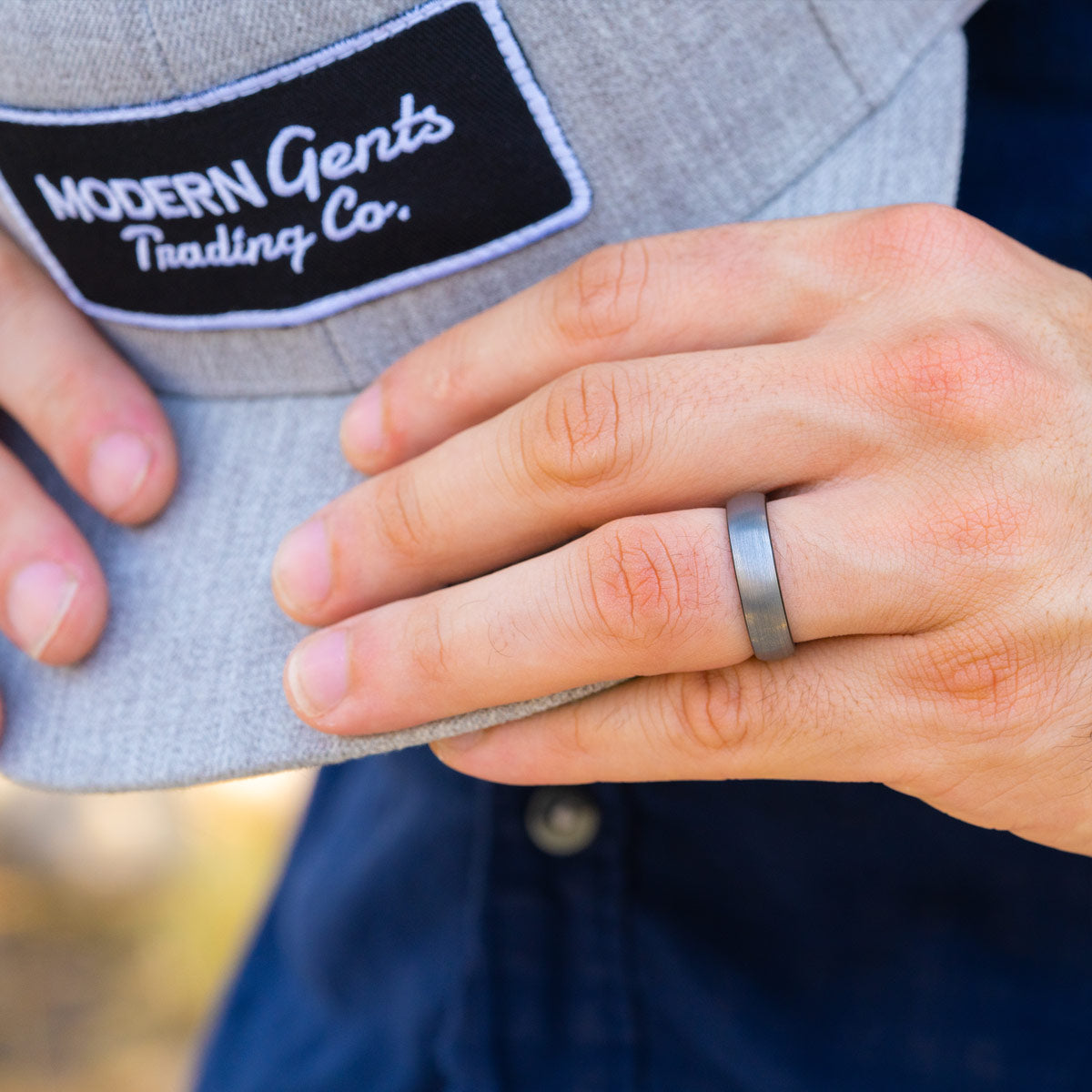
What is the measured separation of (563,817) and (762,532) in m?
0.45

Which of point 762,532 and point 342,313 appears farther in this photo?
point 342,313

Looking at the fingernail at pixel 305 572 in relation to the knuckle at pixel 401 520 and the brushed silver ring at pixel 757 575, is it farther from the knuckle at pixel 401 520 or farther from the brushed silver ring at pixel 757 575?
the brushed silver ring at pixel 757 575

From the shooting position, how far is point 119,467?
73 cm

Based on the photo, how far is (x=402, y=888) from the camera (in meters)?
1.08

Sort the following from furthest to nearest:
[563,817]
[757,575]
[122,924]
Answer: [122,924] < [563,817] < [757,575]

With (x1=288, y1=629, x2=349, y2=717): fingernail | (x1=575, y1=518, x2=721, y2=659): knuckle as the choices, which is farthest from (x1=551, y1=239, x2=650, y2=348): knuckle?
(x1=288, y1=629, x2=349, y2=717): fingernail

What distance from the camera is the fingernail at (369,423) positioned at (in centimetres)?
69

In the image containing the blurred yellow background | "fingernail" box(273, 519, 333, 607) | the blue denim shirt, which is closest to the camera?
"fingernail" box(273, 519, 333, 607)

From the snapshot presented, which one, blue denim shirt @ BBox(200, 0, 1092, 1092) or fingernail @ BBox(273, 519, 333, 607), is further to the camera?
blue denim shirt @ BBox(200, 0, 1092, 1092)

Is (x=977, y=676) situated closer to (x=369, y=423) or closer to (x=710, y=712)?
(x=710, y=712)

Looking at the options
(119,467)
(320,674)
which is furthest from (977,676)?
(119,467)

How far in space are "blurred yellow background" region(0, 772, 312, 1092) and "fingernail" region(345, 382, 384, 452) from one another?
2142 mm

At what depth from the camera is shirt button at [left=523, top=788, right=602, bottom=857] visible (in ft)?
2.98

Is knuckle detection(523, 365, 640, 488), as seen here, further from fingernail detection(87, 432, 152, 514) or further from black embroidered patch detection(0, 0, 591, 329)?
fingernail detection(87, 432, 152, 514)
